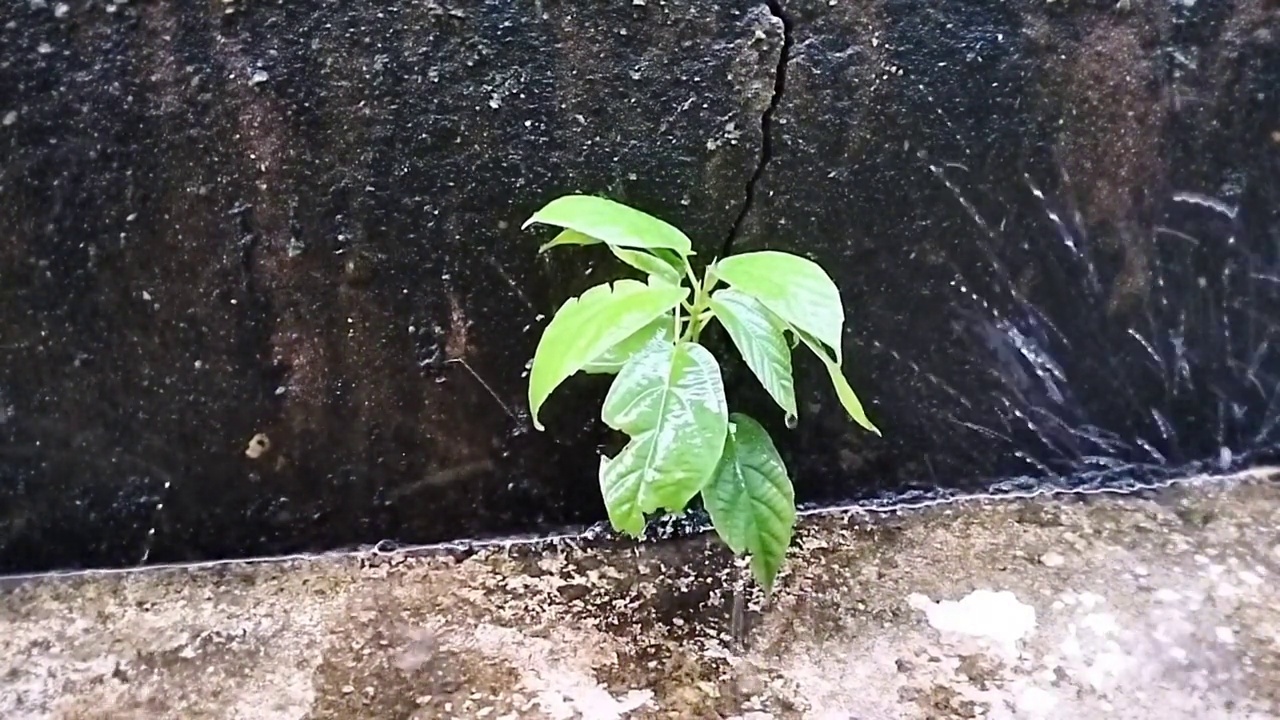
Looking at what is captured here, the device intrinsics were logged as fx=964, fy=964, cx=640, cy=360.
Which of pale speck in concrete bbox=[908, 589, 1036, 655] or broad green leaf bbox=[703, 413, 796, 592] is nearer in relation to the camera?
broad green leaf bbox=[703, 413, 796, 592]

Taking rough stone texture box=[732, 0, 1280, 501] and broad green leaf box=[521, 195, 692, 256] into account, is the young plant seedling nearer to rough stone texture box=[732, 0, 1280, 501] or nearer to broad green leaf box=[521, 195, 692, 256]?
broad green leaf box=[521, 195, 692, 256]

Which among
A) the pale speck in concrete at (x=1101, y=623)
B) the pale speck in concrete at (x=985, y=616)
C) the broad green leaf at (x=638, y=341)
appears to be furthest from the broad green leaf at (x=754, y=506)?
the pale speck in concrete at (x=1101, y=623)

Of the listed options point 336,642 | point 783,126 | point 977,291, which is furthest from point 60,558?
point 977,291

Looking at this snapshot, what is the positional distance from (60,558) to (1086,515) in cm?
131

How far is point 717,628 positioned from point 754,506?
0.71 feet

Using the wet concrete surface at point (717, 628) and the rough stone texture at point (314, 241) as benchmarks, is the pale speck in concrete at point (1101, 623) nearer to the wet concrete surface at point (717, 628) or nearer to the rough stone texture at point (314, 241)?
the wet concrete surface at point (717, 628)

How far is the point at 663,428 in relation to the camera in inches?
34.0

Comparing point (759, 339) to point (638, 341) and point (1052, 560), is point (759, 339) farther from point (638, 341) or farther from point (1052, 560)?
point (1052, 560)

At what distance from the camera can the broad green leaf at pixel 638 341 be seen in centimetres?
91

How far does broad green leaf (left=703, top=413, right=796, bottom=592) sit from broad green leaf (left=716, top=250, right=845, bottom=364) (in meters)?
0.17

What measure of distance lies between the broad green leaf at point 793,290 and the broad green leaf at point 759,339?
31mm

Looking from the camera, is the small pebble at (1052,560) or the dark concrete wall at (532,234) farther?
the small pebble at (1052,560)

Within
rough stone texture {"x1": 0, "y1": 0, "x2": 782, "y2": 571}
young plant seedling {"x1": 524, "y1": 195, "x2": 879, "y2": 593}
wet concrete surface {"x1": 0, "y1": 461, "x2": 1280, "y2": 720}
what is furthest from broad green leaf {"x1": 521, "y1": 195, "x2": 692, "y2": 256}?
wet concrete surface {"x1": 0, "y1": 461, "x2": 1280, "y2": 720}

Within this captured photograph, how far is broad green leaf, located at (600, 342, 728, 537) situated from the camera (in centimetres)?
86
